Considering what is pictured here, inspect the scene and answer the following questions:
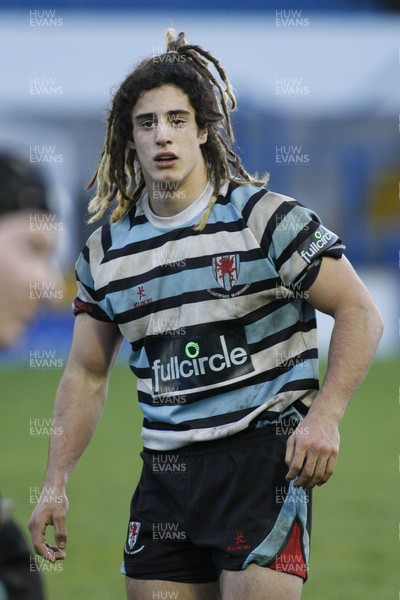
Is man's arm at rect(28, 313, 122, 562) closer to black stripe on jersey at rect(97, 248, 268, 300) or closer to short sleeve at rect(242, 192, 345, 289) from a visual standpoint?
black stripe on jersey at rect(97, 248, 268, 300)

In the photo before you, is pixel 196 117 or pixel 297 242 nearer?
pixel 297 242

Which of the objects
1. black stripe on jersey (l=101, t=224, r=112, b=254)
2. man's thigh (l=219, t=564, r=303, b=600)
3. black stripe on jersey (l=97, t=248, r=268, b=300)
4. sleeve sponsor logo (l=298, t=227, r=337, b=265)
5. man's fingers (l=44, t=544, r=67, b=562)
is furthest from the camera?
black stripe on jersey (l=101, t=224, r=112, b=254)

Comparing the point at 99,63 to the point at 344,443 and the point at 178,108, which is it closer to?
the point at 344,443

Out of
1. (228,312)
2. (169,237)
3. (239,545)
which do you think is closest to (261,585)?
(239,545)

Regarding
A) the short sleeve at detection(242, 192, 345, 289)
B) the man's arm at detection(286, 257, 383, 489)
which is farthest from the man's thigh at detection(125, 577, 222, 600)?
the short sleeve at detection(242, 192, 345, 289)

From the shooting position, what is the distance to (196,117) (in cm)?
446

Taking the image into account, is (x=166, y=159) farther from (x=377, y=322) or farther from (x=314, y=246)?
(x=377, y=322)

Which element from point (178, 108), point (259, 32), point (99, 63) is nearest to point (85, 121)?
point (99, 63)

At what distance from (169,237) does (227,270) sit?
281mm

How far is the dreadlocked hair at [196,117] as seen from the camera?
14.6 feet

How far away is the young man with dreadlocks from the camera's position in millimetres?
4039

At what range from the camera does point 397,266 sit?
895 inches

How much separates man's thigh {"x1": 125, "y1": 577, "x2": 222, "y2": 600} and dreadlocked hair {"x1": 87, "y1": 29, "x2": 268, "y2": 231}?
128cm

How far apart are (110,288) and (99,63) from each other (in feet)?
74.2
